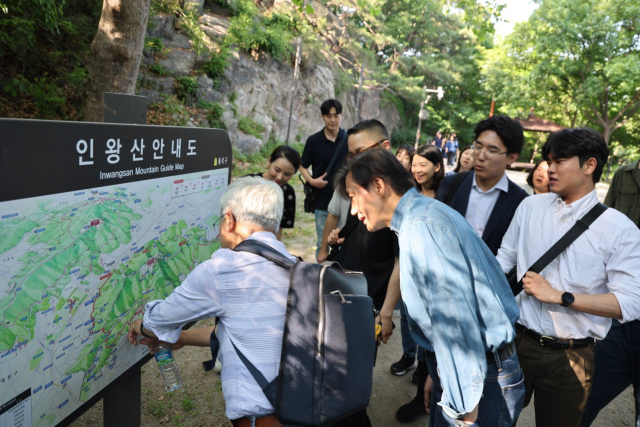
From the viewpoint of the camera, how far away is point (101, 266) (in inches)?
71.8

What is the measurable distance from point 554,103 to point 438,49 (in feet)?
39.3

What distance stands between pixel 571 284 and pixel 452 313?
95 centimetres

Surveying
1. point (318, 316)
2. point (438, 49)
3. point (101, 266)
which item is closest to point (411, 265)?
point (318, 316)

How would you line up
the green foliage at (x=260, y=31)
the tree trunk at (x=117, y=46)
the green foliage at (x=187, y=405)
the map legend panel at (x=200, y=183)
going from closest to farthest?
1. the map legend panel at (x=200, y=183)
2. the green foliage at (x=187, y=405)
3. the tree trunk at (x=117, y=46)
4. the green foliage at (x=260, y=31)

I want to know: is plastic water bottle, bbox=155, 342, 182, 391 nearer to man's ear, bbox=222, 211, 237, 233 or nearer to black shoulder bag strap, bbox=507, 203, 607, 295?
man's ear, bbox=222, 211, 237, 233

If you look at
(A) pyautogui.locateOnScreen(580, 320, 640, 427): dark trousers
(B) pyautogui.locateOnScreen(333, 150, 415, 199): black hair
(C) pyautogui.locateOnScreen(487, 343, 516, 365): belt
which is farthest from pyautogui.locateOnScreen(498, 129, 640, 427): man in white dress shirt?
(B) pyautogui.locateOnScreen(333, 150, 415, 199): black hair

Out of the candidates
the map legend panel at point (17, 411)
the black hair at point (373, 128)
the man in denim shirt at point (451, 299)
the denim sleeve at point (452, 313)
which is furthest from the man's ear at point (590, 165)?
the map legend panel at point (17, 411)

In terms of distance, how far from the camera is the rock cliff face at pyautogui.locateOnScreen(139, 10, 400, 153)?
478 inches

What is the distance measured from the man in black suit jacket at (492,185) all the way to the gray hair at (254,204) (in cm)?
152

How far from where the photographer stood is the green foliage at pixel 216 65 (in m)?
13.1

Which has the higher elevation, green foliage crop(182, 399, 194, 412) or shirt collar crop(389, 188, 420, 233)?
shirt collar crop(389, 188, 420, 233)

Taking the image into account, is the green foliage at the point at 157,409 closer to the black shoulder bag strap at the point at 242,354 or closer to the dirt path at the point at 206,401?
the dirt path at the point at 206,401

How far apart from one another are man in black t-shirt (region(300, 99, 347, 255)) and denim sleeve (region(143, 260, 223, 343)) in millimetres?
2968

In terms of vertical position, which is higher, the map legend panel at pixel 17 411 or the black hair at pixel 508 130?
the black hair at pixel 508 130
